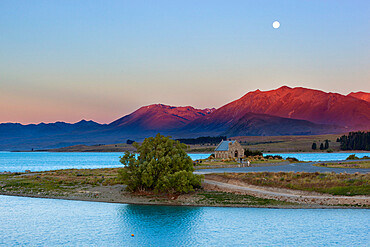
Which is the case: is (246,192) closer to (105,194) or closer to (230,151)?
(105,194)

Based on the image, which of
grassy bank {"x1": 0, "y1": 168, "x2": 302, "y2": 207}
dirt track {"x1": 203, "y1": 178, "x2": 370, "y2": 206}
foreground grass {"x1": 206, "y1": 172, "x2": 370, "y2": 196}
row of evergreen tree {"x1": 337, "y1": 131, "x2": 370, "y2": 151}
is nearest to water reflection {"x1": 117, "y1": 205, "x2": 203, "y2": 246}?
grassy bank {"x1": 0, "y1": 168, "x2": 302, "y2": 207}

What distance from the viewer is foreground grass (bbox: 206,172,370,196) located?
4556cm

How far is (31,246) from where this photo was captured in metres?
30.8

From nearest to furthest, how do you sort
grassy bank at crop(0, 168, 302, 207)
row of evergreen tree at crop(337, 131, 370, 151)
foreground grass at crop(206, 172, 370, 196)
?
grassy bank at crop(0, 168, 302, 207) < foreground grass at crop(206, 172, 370, 196) < row of evergreen tree at crop(337, 131, 370, 151)

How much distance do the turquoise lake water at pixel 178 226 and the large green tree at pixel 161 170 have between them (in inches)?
172

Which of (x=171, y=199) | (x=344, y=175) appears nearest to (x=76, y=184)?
(x=171, y=199)

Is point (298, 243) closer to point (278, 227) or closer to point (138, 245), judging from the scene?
point (278, 227)

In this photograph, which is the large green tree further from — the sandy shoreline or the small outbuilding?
the small outbuilding

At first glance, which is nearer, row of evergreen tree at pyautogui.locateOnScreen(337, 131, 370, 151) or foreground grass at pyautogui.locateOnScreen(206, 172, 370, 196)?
foreground grass at pyautogui.locateOnScreen(206, 172, 370, 196)

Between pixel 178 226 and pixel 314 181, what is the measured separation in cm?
2199

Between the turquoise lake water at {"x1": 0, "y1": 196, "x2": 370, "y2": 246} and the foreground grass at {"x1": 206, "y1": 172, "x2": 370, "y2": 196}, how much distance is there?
560 centimetres

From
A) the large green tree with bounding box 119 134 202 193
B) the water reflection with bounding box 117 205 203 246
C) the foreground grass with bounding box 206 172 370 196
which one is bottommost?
the water reflection with bounding box 117 205 203 246

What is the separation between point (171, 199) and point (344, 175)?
2424 centimetres

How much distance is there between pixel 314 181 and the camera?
50.2m
